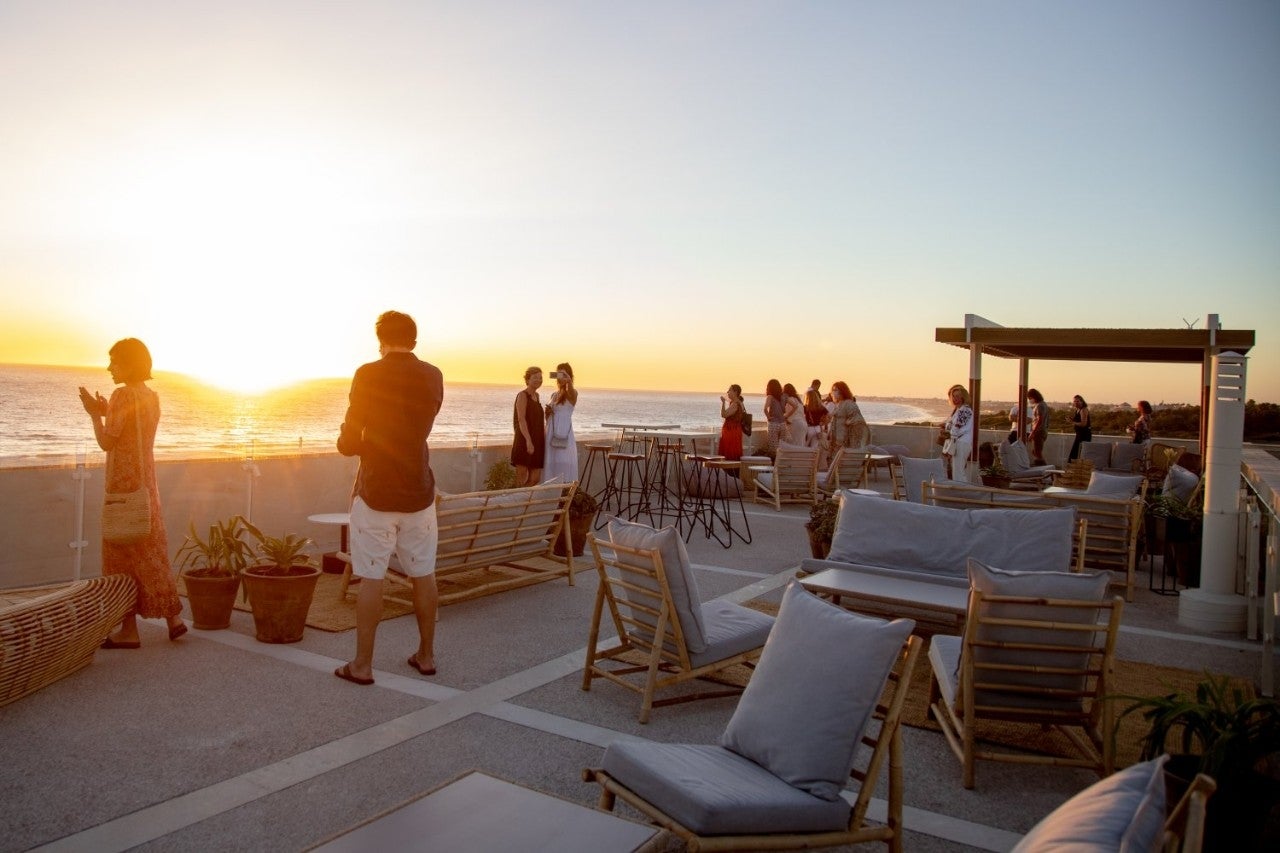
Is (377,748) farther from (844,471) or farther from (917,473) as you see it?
(844,471)

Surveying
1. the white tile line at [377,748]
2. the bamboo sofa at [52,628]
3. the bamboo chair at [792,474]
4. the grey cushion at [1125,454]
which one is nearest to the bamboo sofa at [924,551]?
the white tile line at [377,748]

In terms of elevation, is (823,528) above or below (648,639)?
above

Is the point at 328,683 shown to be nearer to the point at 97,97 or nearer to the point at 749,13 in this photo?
the point at 97,97

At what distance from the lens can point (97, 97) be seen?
841cm

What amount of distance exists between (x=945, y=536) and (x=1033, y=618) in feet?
7.38

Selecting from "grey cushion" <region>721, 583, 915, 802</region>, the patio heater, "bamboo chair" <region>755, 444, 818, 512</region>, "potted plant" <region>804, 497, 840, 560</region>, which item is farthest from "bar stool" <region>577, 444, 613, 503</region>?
"grey cushion" <region>721, 583, 915, 802</region>

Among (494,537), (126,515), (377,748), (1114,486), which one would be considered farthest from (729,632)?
(1114,486)

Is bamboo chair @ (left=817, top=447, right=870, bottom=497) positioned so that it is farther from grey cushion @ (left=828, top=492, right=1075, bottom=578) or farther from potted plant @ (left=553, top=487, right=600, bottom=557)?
grey cushion @ (left=828, top=492, right=1075, bottom=578)

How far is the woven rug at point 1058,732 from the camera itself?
3.89m

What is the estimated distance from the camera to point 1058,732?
408 cm

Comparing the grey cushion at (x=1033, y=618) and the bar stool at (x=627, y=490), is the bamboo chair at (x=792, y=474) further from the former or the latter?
the grey cushion at (x=1033, y=618)

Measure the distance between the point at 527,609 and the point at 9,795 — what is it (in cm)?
332

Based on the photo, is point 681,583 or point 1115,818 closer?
point 1115,818

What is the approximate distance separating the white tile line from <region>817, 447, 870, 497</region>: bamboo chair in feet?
24.1
